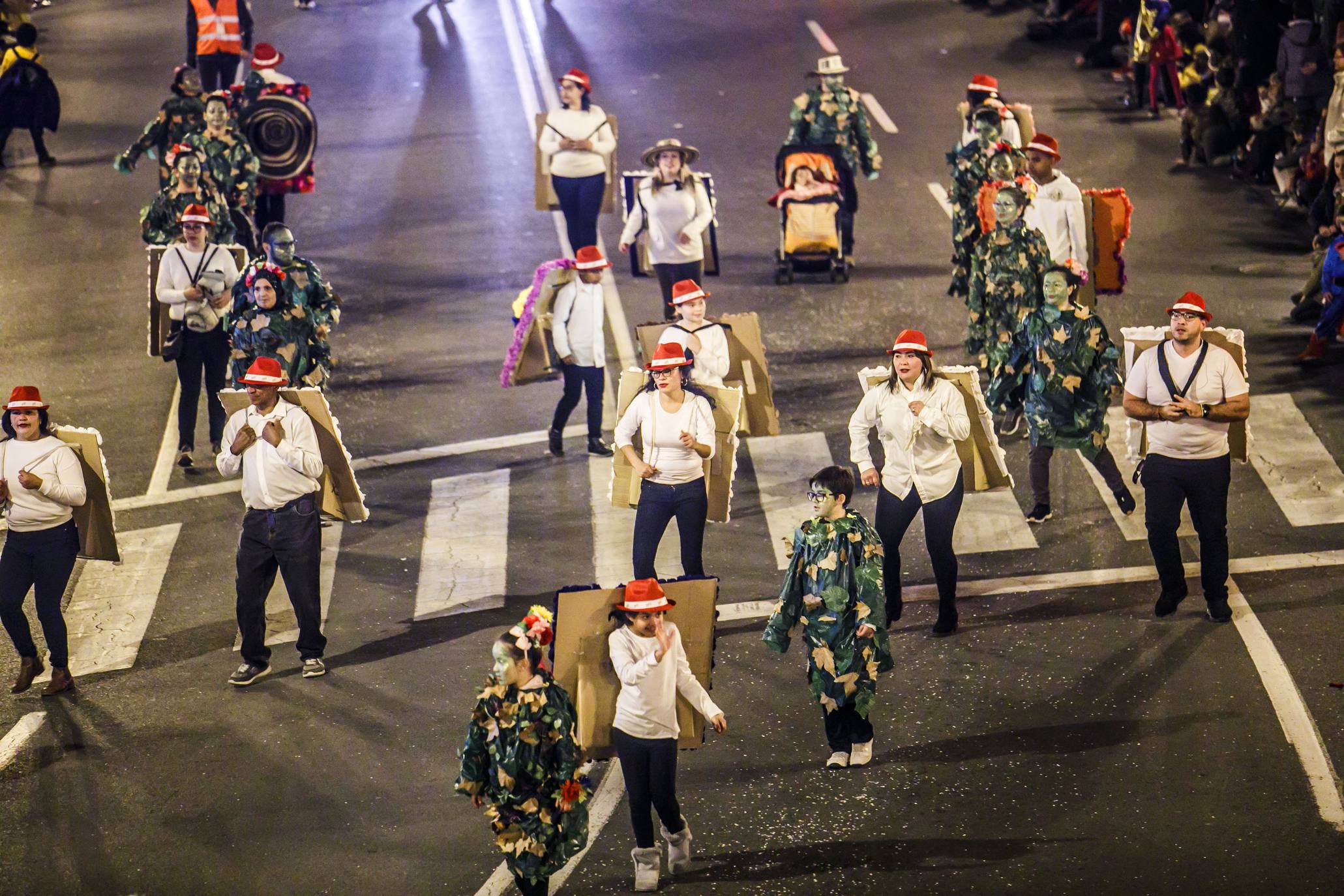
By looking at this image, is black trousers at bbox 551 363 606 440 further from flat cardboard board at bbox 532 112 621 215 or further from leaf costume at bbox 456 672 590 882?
leaf costume at bbox 456 672 590 882

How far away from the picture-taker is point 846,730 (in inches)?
442

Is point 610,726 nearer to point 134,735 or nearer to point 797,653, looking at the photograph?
point 797,653

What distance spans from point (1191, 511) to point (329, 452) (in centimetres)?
610

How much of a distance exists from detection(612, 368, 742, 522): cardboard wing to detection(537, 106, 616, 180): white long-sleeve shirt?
19.2 feet

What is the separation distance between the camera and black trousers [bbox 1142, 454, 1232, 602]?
12539 millimetres

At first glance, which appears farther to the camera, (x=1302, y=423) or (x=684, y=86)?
(x=684, y=86)

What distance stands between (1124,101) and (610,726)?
61.0 ft

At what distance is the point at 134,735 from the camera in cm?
1220

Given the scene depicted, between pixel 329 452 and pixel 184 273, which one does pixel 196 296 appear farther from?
pixel 329 452

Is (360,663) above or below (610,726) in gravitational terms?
below

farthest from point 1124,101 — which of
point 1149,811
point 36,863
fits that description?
point 36,863

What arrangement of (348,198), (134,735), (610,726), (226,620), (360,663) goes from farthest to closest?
(348,198), (226,620), (360,663), (134,735), (610,726)

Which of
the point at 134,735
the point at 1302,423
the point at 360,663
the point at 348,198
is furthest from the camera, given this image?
the point at 348,198

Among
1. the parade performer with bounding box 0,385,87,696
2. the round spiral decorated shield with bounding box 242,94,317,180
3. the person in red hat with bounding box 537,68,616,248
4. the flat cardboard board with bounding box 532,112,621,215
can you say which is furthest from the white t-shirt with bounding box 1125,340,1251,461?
the round spiral decorated shield with bounding box 242,94,317,180
